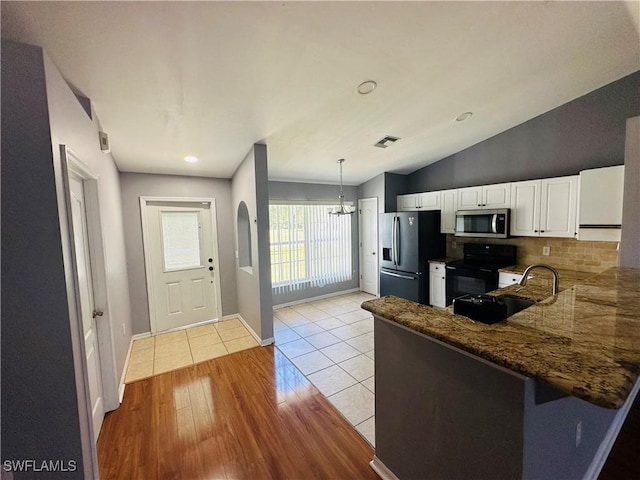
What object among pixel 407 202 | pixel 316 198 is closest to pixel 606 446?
A: pixel 407 202

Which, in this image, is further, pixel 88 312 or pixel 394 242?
pixel 394 242

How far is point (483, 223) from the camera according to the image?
12.0 feet

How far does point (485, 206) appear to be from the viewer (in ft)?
12.5

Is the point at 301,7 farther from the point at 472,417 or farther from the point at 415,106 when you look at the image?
the point at 472,417

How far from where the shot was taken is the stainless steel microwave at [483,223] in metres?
3.49

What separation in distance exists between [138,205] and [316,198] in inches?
115

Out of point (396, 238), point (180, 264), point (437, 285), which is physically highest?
point (396, 238)

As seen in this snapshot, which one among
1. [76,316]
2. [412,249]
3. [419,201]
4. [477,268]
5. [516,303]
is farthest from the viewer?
[419,201]

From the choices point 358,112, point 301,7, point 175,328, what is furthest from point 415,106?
point 175,328

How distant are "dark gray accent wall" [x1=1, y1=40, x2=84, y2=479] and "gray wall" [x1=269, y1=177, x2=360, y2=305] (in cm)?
351

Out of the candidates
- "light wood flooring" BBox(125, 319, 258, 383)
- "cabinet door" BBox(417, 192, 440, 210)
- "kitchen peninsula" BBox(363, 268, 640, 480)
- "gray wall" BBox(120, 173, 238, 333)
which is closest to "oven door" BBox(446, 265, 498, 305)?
"cabinet door" BBox(417, 192, 440, 210)

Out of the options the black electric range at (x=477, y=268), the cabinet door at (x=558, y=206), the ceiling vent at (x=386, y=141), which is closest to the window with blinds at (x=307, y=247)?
the ceiling vent at (x=386, y=141)

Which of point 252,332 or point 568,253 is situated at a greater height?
point 568,253

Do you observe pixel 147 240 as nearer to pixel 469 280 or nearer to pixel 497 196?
pixel 469 280
